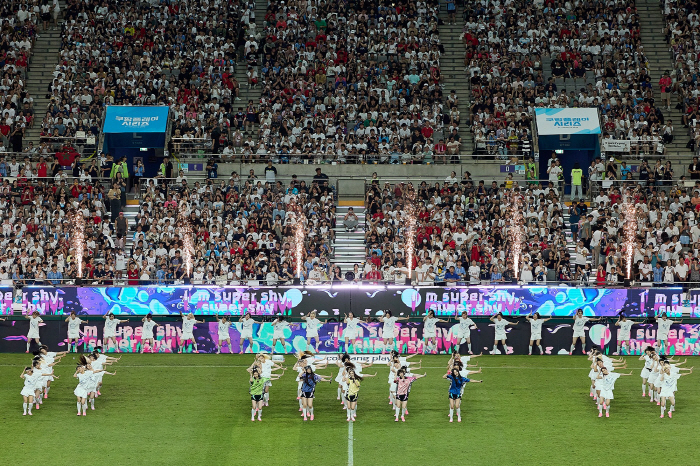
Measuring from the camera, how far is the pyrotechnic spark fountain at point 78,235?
3584 centimetres

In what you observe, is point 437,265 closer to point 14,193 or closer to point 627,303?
point 627,303

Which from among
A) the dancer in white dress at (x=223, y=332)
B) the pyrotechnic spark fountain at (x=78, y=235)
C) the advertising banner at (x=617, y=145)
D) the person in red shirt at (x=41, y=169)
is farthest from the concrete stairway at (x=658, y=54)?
the person in red shirt at (x=41, y=169)

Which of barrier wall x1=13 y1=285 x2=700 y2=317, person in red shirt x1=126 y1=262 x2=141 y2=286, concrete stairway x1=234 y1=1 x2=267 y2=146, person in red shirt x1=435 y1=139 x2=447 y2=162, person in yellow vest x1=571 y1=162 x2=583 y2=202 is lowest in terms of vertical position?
barrier wall x1=13 y1=285 x2=700 y2=317

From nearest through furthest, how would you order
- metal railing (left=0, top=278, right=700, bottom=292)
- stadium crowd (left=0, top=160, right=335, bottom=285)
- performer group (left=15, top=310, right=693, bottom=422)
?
performer group (left=15, top=310, right=693, bottom=422), metal railing (left=0, top=278, right=700, bottom=292), stadium crowd (left=0, top=160, right=335, bottom=285)

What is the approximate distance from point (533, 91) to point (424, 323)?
60.3 feet

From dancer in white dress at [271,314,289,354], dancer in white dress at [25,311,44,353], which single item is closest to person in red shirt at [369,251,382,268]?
dancer in white dress at [271,314,289,354]

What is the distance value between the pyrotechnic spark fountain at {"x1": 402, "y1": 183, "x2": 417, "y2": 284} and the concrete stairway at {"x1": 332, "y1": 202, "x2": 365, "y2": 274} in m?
1.94

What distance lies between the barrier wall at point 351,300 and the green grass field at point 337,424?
306cm

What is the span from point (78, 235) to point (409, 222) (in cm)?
1313

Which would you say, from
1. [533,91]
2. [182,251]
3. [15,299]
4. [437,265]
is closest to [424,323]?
[437,265]

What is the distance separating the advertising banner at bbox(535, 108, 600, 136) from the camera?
43312 millimetres

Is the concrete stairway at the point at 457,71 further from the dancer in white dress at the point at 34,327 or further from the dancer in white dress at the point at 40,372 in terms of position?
the dancer in white dress at the point at 40,372

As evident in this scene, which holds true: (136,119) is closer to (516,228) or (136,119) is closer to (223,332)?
(223,332)

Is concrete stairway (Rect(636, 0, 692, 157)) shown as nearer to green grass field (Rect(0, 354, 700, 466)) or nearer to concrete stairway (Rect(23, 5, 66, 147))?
green grass field (Rect(0, 354, 700, 466))
